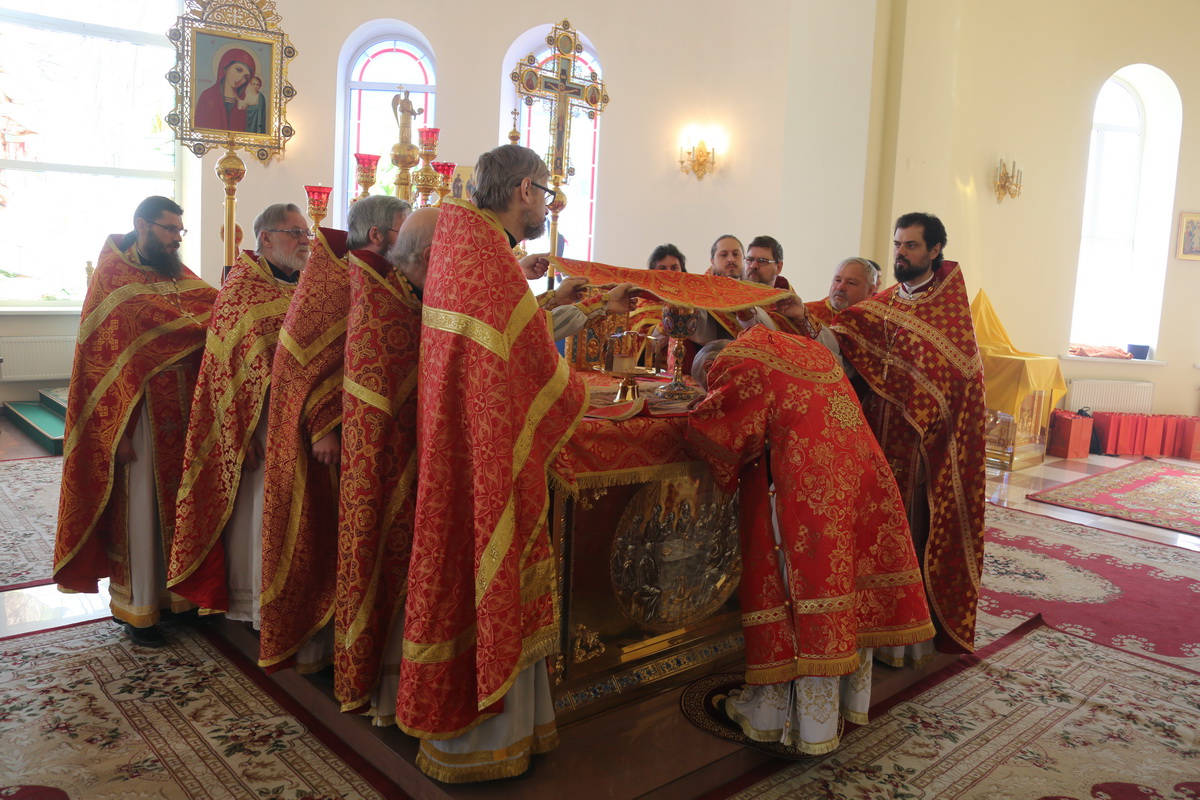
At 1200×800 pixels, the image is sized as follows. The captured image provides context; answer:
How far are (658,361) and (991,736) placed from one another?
8.43ft

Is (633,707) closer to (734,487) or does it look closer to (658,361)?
(734,487)

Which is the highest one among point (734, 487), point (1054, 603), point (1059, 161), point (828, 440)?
point (1059, 161)

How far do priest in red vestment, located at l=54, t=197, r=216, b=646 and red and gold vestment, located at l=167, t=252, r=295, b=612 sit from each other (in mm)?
327

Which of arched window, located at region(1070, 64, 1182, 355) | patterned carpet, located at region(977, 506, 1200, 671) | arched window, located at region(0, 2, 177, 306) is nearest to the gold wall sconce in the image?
arched window, located at region(1070, 64, 1182, 355)

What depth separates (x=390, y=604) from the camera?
8.83 feet

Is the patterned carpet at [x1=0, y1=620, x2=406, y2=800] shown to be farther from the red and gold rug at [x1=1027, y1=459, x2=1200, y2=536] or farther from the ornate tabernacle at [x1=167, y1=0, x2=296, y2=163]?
the red and gold rug at [x1=1027, y1=459, x2=1200, y2=536]

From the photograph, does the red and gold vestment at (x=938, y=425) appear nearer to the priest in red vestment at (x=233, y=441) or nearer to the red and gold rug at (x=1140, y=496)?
the priest in red vestment at (x=233, y=441)

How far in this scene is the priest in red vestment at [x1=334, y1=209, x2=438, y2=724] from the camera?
8.48 feet

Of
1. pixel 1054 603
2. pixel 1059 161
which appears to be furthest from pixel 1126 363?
pixel 1054 603

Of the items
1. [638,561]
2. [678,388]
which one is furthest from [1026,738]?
[678,388]

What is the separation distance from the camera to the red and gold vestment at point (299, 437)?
2.89 m

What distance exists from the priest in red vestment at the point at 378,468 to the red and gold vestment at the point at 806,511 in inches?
37.6

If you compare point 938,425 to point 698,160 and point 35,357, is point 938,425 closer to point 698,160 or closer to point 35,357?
point 698,160

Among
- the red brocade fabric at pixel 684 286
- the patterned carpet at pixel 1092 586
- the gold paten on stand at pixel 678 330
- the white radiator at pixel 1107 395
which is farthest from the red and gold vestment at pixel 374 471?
the white radiator at pixel 1107 395
